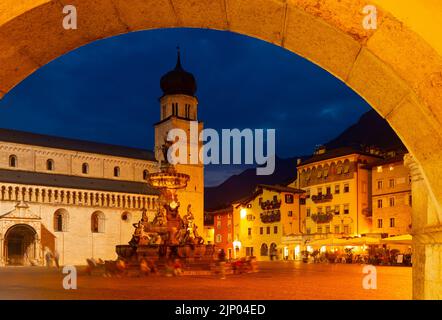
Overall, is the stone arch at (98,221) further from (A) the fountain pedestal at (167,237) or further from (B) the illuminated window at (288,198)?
(A) the fountain pedestal at (167,237)

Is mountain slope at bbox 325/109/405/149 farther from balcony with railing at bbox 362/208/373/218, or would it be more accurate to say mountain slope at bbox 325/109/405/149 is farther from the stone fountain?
the stone fountain

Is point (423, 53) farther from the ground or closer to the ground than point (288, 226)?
farther from the ground

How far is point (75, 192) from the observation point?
64250 millimetres

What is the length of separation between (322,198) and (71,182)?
31892 millimetres

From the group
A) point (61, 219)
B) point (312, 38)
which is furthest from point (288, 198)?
point (312, 38)

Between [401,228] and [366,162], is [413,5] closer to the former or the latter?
[401,228]

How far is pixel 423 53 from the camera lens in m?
2.87

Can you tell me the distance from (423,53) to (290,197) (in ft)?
209

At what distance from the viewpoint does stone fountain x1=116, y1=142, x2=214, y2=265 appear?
Result: 81.3ft

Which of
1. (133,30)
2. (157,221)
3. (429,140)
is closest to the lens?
(429,140)

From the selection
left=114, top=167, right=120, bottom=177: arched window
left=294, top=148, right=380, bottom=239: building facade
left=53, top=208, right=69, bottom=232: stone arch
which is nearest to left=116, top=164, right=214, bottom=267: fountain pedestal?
left=294, top=148, right=380, bottom=239: building facade

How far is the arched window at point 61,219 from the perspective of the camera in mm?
62781

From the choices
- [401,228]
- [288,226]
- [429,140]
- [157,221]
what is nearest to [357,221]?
→ [401,228]

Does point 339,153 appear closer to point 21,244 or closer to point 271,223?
point 271,223
